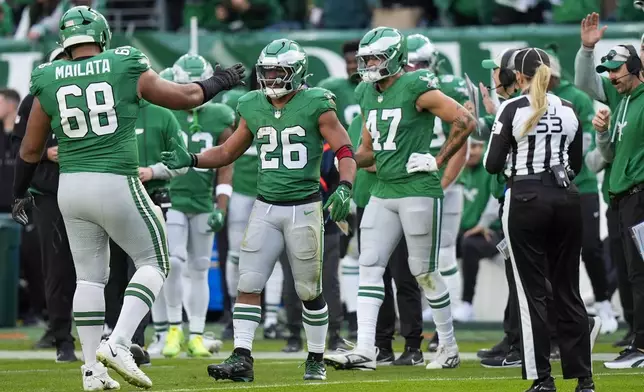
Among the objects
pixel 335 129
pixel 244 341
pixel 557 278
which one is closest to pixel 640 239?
pixel 557 278

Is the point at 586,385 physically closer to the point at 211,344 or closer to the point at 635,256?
the point at 635,256

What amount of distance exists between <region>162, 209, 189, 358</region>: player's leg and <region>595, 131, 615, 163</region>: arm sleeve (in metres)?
3.15

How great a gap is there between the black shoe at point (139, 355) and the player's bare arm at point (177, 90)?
216 centimetres

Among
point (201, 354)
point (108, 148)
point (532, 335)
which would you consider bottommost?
point (201, 354)

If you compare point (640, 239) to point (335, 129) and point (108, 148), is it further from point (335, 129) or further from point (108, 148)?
point (108, 148)

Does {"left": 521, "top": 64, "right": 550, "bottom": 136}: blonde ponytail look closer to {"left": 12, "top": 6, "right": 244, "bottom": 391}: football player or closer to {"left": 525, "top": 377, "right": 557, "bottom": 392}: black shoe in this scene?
{"left": 525, "top": 377, "right": 557, "bottom": 392}: black shoe

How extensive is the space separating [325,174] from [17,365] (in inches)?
107

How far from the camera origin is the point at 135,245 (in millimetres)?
7402

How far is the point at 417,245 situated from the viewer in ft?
28.2

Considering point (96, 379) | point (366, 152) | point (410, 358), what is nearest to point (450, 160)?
point (366, 152)

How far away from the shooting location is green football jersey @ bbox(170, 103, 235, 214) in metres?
10.2

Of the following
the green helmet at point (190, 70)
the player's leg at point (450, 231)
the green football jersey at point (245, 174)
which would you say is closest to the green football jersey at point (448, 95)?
the player's leg at point (450, 231)

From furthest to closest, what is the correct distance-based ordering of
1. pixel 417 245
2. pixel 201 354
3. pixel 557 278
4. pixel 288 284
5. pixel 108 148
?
pixel 288 284 < pixel 201 354 < pixel 417 245 < pixel 108 148 < pixel 557 278

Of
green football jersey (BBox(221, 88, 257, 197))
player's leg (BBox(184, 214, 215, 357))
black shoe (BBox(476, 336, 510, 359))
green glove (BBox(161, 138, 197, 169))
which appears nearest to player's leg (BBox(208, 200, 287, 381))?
green glove (BBox(161, 138, 197, 169))
